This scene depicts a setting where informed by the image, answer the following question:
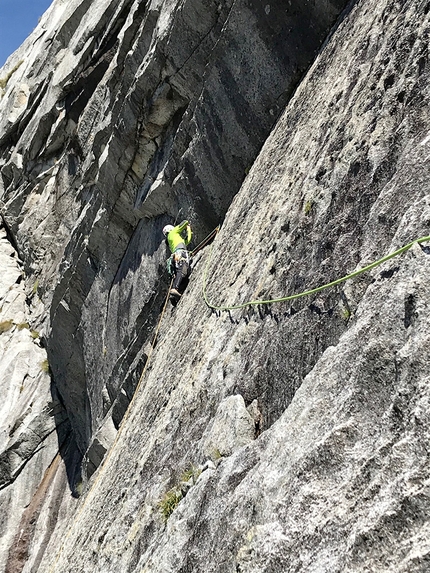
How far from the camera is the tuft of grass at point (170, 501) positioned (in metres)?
6.41

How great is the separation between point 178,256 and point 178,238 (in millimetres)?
643

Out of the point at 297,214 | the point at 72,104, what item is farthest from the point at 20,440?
the point at 297,214

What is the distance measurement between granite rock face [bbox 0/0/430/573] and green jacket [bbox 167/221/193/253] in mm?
498

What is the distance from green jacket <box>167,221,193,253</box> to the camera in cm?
1351

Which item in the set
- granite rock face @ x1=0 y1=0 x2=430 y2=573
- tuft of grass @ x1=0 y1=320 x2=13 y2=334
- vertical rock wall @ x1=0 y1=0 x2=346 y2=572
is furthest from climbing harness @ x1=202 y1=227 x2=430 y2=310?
tuft of grass @ x1=0 y1=320 x2=13 y2=334

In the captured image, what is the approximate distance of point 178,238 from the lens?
13602mm

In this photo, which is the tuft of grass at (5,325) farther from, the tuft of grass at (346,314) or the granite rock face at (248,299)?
the tuft of grass at (346,314)

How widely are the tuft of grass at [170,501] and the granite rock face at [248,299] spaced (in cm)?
8

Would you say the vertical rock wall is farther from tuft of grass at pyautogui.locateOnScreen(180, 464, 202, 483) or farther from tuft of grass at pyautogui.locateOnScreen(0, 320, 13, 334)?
tuft of grass at pyautogui.locateOnScreen(180, 464, 202, 483)

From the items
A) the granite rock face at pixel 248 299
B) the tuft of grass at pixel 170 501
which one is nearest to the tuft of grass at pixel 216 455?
the granite rock face at pixel 248 299

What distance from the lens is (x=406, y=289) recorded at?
3.97 meters

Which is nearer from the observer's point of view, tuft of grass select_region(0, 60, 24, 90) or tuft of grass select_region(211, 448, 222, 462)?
tuft of grass select_region(211, 448, 222, 462)

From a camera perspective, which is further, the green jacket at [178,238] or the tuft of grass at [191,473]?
the green jacket at [178,238]

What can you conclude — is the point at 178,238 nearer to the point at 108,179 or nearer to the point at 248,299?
the point at 108,179
